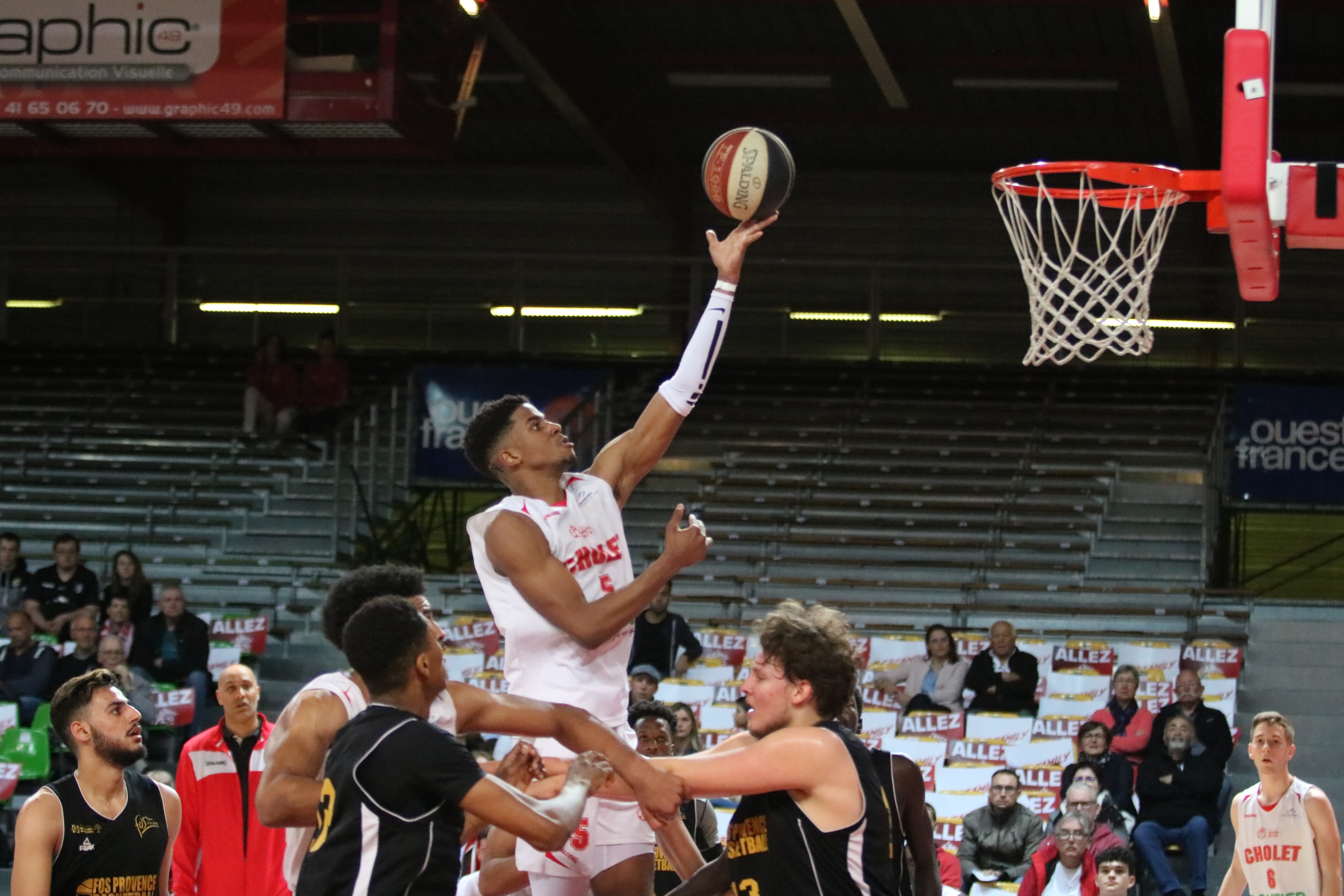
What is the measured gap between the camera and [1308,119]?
1950cm

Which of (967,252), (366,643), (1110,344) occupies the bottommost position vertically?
(366,643)

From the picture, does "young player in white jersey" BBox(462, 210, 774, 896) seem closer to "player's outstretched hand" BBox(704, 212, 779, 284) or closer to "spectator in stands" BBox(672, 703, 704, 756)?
"player's outstretched hand" BBox(704, 212, 779, 284)

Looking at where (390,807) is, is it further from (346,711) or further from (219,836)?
(219,836)

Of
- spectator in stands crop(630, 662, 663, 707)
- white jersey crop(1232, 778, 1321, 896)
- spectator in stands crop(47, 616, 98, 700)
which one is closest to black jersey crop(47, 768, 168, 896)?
white jersey crop(1232, 778, 1321, 896)

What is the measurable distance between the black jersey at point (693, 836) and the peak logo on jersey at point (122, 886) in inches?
108

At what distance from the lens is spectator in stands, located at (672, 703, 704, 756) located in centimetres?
983

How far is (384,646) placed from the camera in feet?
13.4

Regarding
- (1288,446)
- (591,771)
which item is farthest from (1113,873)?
(1288,446)

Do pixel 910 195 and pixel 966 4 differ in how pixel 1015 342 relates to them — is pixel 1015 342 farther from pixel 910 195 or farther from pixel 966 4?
pixel 966 4

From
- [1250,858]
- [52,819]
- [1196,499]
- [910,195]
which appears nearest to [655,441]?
[52,819]

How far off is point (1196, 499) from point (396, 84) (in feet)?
27.4

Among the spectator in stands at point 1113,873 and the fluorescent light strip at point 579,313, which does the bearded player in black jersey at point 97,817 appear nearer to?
the spectator in stands at point 1113,873

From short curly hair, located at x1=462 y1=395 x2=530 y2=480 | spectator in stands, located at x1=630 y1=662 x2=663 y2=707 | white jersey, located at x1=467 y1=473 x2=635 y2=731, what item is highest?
short curly hair, located at x1=462 y1=395 x2=530 y2=480

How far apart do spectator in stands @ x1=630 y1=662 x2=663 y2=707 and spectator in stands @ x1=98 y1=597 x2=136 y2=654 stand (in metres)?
4.00
